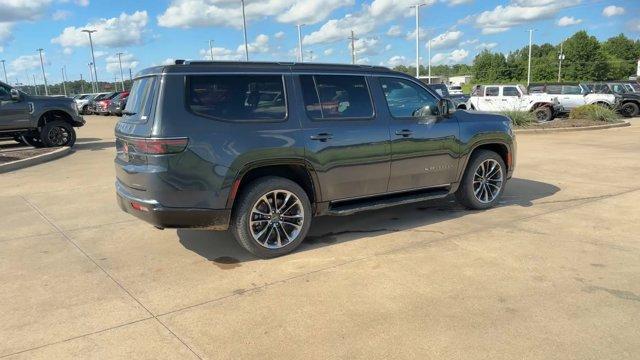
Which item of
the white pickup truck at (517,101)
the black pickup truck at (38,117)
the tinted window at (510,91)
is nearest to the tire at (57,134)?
the black pickup truck at (38,117)

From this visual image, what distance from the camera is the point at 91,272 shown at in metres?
4.64

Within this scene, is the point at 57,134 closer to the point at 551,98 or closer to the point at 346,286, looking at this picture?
the point at 346,286

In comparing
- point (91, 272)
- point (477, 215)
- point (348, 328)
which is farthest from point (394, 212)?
point (91, 272)

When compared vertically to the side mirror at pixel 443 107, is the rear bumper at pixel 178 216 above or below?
below

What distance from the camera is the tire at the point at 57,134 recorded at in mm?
13422

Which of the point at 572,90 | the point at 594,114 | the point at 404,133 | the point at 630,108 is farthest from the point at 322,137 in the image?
the point at 630,108

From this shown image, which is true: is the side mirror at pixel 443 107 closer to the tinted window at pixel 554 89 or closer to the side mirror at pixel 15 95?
the side mirror at pixel 15 95

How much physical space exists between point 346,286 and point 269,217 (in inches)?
43.8

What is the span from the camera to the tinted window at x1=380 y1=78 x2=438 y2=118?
18.3 ft

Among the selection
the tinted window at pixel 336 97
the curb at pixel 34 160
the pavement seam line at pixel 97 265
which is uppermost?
the tinted window at pixel 336 97

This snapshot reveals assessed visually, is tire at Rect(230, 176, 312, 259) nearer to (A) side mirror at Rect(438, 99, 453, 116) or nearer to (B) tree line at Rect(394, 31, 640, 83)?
(A) side mirror at Rect(438, 99, 453, 116)

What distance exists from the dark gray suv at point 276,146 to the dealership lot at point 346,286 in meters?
0.48

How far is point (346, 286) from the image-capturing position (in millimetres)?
4180

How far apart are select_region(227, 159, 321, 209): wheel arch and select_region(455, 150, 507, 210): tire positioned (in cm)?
220
